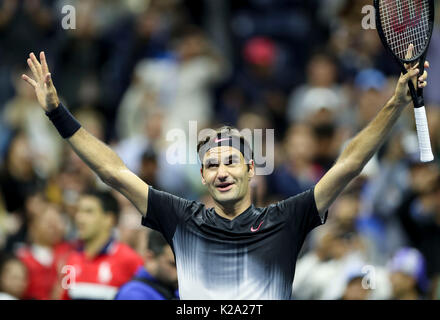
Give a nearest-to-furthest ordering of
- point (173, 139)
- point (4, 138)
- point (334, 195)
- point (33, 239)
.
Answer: point (334, 195) < point (33, 239) < point (173, 139) < point (4, 138)

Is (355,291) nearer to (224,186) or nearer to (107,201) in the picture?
(107,201)

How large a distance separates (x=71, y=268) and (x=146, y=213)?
308 centimetres

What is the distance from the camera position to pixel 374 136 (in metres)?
5.51

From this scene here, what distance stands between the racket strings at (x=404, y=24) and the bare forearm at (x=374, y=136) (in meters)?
0.44

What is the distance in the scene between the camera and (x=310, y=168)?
36.8 feet

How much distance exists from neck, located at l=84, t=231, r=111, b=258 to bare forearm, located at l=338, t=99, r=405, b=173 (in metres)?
3.77

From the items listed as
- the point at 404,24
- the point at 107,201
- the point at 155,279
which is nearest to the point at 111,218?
the point at 107,201

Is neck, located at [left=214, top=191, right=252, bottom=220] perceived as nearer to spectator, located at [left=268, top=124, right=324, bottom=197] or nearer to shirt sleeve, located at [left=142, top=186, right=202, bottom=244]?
shirt sleeve, located at [left=142, top=186, right=202, bottom=244]

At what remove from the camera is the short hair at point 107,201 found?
29.5 ft

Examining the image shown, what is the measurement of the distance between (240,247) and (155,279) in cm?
153

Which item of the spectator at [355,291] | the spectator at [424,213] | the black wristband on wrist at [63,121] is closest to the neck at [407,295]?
the spectator at [355,291]

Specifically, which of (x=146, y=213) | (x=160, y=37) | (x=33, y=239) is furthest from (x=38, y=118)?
(x=146, y=213)

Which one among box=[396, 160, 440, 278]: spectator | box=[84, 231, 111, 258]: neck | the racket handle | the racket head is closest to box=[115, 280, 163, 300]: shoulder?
box=[84, 231, 111, 258]: neck
